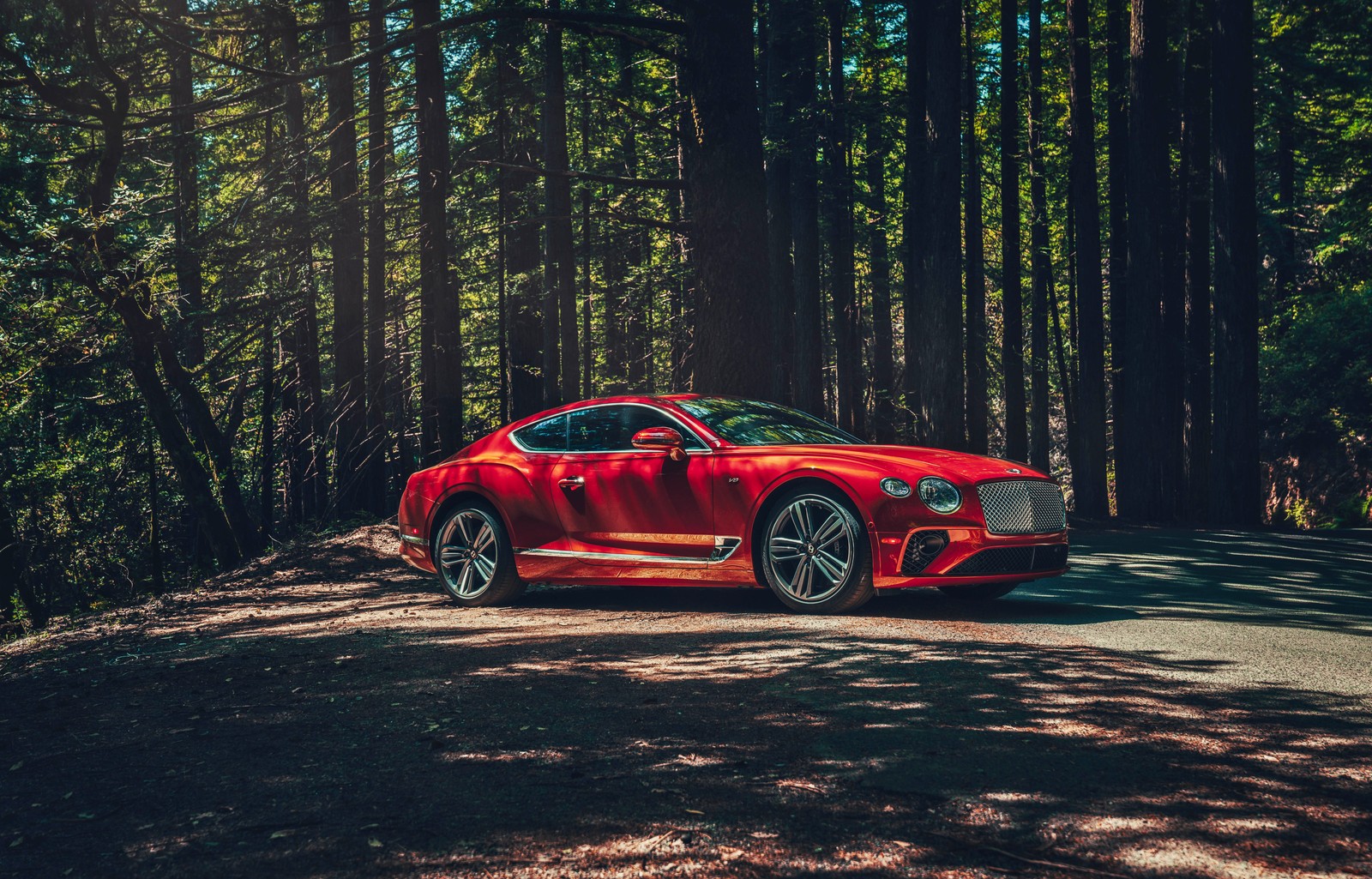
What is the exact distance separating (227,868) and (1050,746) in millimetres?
2839

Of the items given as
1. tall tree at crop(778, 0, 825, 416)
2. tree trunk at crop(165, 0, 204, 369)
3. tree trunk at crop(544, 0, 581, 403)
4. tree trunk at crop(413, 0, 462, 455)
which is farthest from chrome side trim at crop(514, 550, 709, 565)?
tall tree at crop(778, 0, 825, 416)

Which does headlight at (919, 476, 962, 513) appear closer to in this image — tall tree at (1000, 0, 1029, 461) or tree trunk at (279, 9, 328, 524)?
tree trunk at (279, 9, 328, 524)

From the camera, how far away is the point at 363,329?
1933cm

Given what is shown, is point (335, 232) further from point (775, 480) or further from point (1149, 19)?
point (1149, 19)

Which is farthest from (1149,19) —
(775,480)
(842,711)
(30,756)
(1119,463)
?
(30,756)

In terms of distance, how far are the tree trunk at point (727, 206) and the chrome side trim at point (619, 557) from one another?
13.7ft

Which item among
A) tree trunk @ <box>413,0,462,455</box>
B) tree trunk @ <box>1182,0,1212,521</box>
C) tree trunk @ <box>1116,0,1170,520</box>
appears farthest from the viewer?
tree trunk @ <box>1182,0,1212,521</box>

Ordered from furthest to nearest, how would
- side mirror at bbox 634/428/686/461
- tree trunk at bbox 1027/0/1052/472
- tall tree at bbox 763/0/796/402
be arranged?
tree trunk at bbox 1027/0/1052/472 → tall tree at bbox 763/0/796/402 → side mirror at bbox 634/428/686/461

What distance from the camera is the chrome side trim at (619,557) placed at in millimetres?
8023

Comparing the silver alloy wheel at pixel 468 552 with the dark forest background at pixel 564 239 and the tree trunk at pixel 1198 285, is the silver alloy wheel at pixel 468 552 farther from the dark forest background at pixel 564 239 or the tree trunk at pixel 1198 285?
the tree trunk at pixel 1198 285

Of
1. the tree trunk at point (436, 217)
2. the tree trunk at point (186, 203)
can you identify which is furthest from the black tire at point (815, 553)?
the tree trunk at point (186, 203)

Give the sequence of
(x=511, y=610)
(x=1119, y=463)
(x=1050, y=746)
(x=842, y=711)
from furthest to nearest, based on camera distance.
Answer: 1. (x=1119, y=463)
2. (x=511, y=610)
3. (x=842, y=711)
4. (x=1050, y=746)

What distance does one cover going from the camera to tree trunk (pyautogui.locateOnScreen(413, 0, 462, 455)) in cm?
1541

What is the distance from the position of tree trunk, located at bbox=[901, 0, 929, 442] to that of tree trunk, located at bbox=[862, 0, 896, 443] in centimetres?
138
